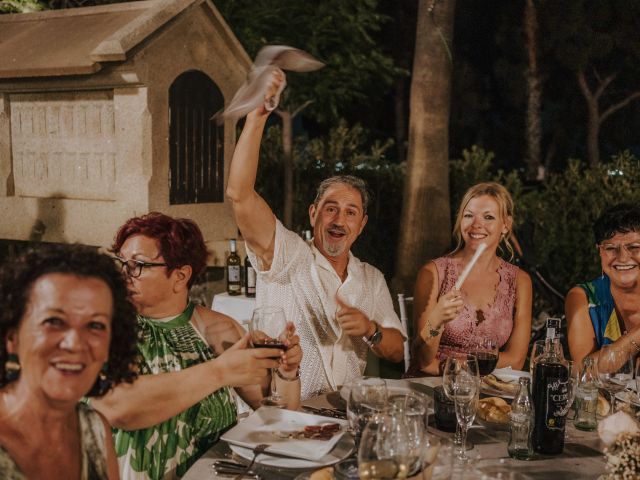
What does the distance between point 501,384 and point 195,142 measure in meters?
4.08

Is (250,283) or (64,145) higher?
(64,145)

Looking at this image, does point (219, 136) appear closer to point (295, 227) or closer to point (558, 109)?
point (295, 227)

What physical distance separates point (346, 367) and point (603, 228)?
149 cm

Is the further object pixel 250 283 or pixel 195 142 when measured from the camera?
pixel 195 142

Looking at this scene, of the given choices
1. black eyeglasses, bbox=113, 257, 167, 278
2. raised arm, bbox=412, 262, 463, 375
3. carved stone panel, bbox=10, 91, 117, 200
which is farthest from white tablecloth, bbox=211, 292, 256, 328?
black eyeglasses, bbox=113, 257, 167, 278

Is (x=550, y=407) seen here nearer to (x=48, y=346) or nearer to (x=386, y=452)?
(x=386, y=452)

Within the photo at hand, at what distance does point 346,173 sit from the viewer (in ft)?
30.1

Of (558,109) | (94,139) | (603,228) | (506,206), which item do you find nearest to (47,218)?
(94,139)

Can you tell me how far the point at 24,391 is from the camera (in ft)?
4.96

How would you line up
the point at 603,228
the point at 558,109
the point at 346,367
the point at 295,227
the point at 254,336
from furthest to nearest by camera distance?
1. the point at 558,109
2. the point at 295,227
3. the point at 603,228
4. the point at 346,367
5. the point at 254,336

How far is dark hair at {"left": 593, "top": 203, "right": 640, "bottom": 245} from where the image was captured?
10.9ft

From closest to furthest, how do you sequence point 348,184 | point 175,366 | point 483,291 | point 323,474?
point 323,474 < point 175,366 < point 348,184 < point 483,291

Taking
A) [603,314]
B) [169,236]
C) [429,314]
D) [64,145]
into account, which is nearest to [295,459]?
[169,236]

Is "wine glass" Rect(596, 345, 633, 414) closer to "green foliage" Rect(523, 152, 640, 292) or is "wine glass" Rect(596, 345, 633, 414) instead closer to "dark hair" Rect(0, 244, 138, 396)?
"dark hair" Rect(0, 244, 138, 396)
